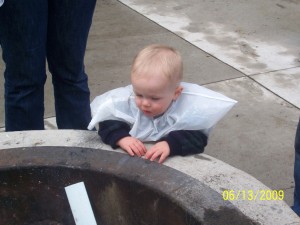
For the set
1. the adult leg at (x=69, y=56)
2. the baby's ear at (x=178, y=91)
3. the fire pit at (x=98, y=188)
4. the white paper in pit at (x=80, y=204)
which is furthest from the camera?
the adult leg at (x=69, y=56)

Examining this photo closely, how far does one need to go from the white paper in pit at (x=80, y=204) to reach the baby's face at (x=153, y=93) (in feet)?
1.32

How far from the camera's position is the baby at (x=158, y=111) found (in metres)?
1.99

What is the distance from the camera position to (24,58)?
2289 millimetres

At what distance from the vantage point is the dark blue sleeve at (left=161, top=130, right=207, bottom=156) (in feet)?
6.51

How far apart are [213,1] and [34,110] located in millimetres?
3716

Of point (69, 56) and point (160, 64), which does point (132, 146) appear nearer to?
point (160, 64)

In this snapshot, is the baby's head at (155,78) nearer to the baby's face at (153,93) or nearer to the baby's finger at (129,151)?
the baby's face at (153,93)

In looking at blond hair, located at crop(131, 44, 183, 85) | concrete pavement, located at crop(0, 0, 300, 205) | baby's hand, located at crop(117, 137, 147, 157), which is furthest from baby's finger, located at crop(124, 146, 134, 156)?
concrete pavement, located at crop(0, 0, 300, 205)

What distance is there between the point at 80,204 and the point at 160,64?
553 millimetres

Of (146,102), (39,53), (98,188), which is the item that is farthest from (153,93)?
(39,53)

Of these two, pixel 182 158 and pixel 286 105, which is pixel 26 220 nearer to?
pixel 182 158
